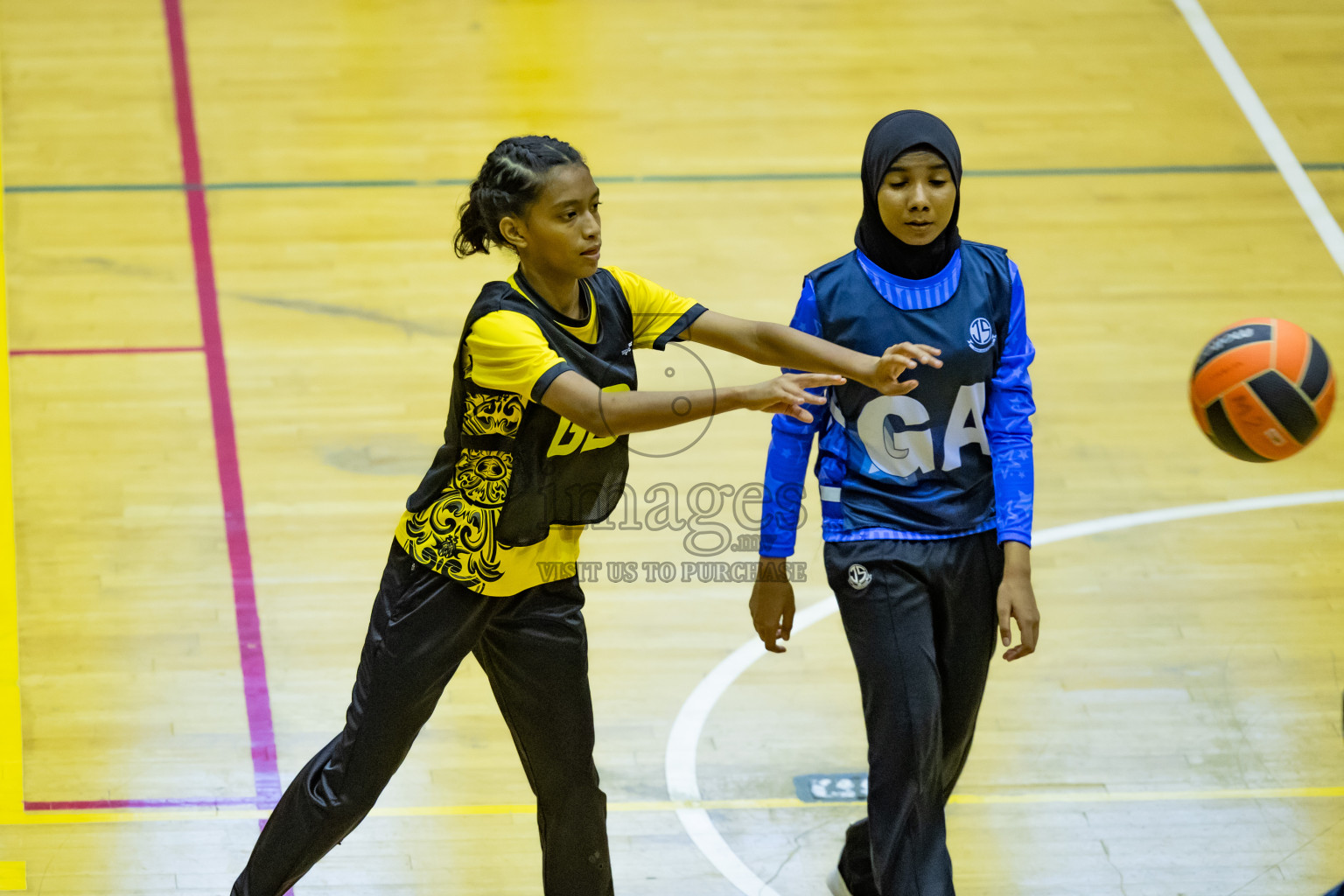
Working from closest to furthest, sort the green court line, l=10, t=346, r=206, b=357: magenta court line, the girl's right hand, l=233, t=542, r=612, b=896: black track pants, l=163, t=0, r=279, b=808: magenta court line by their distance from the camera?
the girl's right hand → l=233, t=542, r=612, b=896: black track pants → l=163, t=0, r=279, b=808: magenta court line → l=10, t=346, r=206, b=357: magenta court line → the green court line

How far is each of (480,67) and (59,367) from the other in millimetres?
3217

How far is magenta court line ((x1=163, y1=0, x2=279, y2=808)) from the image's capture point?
4.18m

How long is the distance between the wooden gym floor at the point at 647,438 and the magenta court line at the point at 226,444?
18mm

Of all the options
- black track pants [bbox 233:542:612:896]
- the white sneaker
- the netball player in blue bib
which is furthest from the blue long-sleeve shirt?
the white sneaker

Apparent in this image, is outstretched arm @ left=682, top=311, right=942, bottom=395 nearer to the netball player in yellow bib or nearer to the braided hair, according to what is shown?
the netball player in yellow bib

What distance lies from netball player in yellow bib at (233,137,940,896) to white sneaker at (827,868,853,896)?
68cm

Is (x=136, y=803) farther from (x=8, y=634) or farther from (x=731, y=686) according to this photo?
(x=731, y=686)

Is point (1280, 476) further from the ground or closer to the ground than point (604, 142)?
closer to the ground

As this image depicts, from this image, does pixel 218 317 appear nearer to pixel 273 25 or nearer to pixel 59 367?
pixel 59 367

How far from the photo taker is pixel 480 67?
8383mm

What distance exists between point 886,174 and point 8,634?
3064 millimetres

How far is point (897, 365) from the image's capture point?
275 centimetres

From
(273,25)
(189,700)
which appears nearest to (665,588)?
(189,700)

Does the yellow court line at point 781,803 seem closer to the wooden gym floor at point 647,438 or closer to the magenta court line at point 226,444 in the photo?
the wooden gym floor at point 647,438
